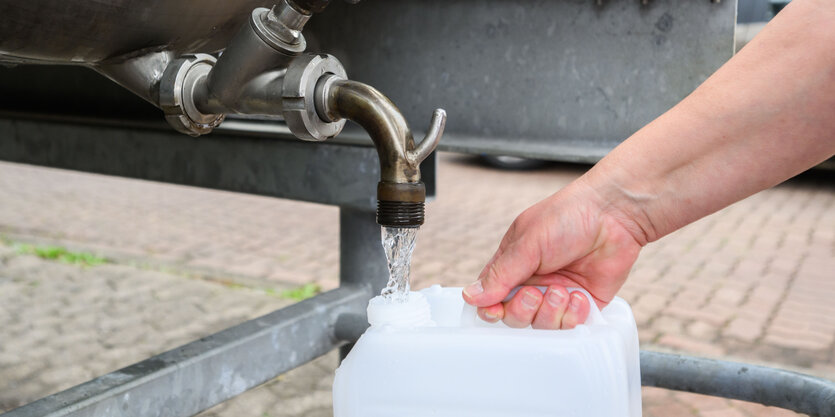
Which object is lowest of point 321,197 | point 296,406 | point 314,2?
point 296,406

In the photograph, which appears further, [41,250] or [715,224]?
[715,224]

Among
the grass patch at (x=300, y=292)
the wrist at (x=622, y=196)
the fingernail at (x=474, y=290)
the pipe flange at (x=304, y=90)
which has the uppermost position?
the pipe flange at (x=304, y=90)

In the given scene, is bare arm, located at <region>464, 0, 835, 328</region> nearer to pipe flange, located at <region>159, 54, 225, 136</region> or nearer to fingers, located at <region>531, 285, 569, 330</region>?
fingers, located at <region>531, 285, 569, 330</region>

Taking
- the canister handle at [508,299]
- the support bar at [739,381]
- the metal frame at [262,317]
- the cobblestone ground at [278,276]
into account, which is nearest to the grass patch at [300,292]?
the cobblestone ground at [278,276]

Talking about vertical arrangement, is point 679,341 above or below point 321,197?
below

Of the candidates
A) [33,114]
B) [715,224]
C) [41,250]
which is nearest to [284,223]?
[41,250]

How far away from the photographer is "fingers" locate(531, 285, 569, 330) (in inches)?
44.3

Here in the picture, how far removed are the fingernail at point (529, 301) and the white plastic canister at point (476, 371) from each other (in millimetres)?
52

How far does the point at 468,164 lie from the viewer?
7480mm

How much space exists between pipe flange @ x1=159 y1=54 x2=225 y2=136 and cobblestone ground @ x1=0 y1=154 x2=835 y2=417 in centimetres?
131

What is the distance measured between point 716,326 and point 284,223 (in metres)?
2.70

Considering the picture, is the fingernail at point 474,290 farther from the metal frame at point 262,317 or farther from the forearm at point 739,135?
the metal frame at point 262,317

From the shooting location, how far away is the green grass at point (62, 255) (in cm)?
380

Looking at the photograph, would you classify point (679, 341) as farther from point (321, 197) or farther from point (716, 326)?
point (321, 197)
